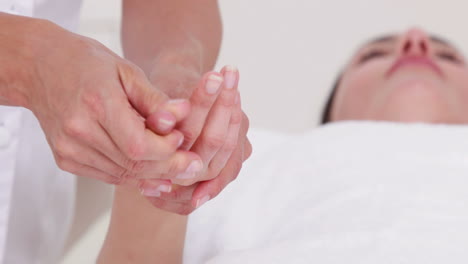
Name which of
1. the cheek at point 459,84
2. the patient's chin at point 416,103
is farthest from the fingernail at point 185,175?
the cheek at point 459,84

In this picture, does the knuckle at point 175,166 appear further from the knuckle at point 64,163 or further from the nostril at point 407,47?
the nostril at point 407,47

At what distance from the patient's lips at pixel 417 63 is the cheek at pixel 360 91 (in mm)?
24

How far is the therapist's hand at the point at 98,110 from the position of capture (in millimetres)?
464

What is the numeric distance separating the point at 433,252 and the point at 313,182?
0.87 ft

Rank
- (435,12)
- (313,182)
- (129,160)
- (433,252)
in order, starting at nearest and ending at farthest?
(129,160) → (433,252) → (313,182) → (435,12)

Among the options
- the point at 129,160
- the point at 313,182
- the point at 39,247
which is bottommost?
the point at 39,247

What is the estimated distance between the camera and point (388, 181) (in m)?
0.91

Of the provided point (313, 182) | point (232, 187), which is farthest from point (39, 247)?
point (313, 182)

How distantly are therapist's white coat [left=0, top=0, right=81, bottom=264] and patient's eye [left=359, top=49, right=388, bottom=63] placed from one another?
0.81 meters

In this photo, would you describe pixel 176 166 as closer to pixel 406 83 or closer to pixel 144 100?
pixel 144 100

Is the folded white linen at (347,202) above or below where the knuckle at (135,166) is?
below

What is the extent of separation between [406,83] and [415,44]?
0.48 feet

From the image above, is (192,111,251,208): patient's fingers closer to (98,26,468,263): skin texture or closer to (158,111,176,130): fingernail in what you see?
(158,111,176,130): fingernail

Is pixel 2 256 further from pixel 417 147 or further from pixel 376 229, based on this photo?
pixel 417 147
